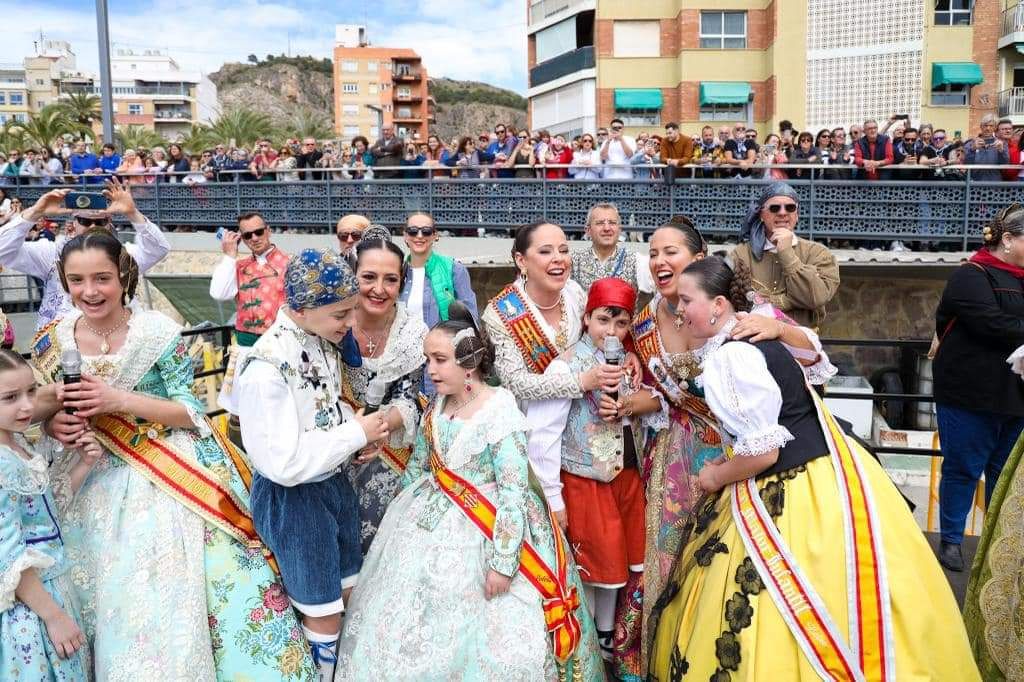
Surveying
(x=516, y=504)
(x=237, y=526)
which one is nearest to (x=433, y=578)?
(x=516, y=504)

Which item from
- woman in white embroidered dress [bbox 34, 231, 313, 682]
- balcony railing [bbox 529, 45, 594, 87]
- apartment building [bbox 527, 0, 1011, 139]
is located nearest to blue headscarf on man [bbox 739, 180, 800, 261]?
woman in white embroidered dress [bbox 34, 231, 313, 682]

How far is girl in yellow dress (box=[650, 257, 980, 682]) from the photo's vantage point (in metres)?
2.63

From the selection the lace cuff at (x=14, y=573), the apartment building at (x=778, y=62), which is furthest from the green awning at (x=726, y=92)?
the lace cuff at (x=14, y=573)

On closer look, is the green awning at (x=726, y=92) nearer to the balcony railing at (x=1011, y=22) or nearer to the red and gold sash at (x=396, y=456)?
the balcony railing at (x=1011, y=22)

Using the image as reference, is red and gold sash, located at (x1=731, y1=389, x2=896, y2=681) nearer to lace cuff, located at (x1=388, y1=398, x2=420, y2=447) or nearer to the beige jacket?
lace cuff, located at (x1=388, y1=398, x2=420, y2=447)

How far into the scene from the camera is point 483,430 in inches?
117

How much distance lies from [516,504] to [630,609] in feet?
3.36

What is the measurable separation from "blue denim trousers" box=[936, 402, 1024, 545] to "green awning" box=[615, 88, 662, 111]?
26255 mm

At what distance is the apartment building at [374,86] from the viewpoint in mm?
76750

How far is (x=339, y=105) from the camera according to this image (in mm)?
80750

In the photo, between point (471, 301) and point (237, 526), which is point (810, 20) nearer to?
point (471, 301)

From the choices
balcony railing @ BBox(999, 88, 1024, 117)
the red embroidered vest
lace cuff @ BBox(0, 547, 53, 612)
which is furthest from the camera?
balcony railing @ BBox(999, 88, 1024, 117)

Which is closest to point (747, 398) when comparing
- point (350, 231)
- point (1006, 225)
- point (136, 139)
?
point (1006, 225)

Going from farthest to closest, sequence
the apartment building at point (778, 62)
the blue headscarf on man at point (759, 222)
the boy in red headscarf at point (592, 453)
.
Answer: the apartment building at point (778, 62) < the blue headscarf on man at point (759, 222) < the boy in red headscarf at point (592, 453)
